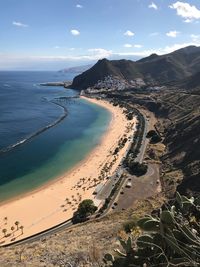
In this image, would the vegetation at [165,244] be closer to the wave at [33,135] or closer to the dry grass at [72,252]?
the dry grass at [72,252]

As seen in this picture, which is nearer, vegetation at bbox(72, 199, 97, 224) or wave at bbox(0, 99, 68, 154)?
vegetation at bbox(72, 199, 97, 224)

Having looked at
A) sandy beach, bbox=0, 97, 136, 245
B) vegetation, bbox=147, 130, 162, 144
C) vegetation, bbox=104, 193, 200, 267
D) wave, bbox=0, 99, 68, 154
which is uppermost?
vegetation, bbox=104, 193, 200, 267

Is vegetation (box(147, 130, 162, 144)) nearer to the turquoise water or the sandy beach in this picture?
the sandy beach

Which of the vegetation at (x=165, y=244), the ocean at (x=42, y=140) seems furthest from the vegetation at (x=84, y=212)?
the vegetation at (x=165, y=244)

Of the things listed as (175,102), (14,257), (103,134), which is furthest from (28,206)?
(175,102)

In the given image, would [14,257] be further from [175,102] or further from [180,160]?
[175,102]

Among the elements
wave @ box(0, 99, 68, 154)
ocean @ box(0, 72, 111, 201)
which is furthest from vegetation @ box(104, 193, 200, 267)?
wave @ box(0, 99, 68, 154)
